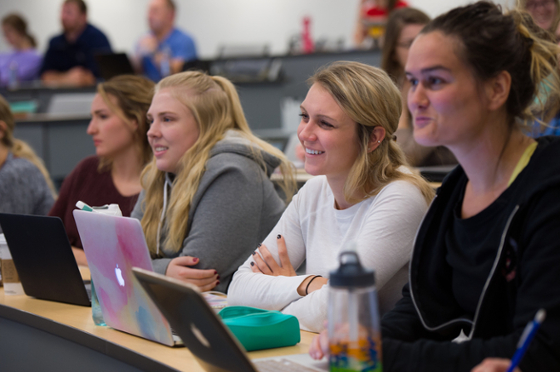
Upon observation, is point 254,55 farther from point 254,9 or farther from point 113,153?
point 113,153

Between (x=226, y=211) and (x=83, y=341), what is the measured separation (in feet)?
2.12

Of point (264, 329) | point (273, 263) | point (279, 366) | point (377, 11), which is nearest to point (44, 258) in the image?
point (273, 263)

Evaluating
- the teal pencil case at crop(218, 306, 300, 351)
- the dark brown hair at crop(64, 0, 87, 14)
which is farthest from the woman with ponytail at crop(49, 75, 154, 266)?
the dark brown hair at crop(64, 0, 87, 14)

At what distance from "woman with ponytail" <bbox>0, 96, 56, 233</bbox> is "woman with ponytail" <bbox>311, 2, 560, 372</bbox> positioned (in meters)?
1.95

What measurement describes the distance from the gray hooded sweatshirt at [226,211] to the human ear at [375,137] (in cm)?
52

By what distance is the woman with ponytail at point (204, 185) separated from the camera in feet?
6.24

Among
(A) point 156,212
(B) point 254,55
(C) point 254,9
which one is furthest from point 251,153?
(C) point 254,9

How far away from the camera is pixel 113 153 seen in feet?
8.18

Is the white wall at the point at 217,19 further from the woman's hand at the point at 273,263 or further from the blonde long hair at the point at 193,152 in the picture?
the woman's hand at the point at 273,263

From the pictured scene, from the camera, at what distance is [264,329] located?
1.21 m

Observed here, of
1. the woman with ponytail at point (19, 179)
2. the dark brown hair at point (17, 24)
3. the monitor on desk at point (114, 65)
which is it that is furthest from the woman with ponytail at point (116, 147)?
the dark brown hair at point (17, 24)

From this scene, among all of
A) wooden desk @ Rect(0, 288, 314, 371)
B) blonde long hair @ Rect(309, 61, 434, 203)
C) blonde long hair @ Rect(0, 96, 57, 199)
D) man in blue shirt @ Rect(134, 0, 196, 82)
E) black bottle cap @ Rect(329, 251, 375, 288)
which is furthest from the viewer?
man in blue shirt @ Rect(134, 0, 196, 82)

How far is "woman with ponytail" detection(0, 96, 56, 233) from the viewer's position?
8.69 feet

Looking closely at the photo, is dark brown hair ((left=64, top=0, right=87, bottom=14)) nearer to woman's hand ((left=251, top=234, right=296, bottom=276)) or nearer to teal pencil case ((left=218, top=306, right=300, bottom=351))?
woman's hand ((left=251, top=234, right=296, bottom=276))
